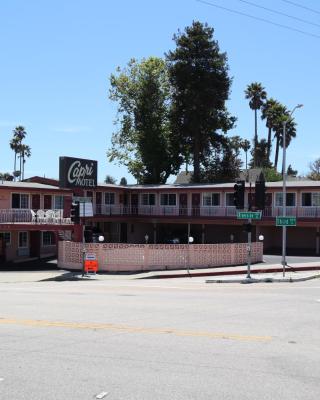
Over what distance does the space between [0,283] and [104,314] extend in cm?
1767

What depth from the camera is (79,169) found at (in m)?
41.9

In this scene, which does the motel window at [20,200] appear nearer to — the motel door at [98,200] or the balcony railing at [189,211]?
the balcony railing at [189,211]

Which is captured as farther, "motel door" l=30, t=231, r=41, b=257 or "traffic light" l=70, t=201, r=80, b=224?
"motel door" l=30, t=231, r=41, b=257

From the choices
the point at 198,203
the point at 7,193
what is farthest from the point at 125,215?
the point at 7,193

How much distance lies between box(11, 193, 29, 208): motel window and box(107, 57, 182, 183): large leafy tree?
25.4 m

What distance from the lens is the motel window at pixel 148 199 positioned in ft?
190

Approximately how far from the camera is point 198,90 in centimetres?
6638

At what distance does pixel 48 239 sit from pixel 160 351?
4131 cm

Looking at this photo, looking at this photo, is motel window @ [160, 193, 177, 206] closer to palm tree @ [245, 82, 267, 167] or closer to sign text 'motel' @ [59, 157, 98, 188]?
sign text 'motel' @ [59, 157, 98, 188]

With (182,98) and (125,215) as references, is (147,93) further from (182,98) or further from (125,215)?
(125,215)

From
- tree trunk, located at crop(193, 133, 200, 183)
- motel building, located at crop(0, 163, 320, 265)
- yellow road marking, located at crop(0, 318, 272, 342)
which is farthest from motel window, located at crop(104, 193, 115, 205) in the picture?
yellow road marking, located at crop(0, 318, 272, 342)

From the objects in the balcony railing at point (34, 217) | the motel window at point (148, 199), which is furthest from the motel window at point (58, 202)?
the motel window at point (148, 199)

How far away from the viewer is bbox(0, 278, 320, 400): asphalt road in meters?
7.20

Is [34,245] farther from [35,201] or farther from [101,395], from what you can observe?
[101,395]
